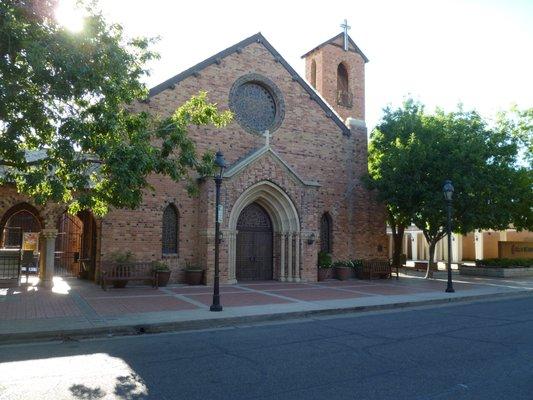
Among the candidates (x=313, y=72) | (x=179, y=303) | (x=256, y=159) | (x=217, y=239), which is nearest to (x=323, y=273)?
(x=256, y=159)

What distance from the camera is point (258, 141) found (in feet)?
66.9

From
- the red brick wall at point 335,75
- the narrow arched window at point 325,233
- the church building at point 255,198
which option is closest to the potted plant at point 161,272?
the church building at point 255,198

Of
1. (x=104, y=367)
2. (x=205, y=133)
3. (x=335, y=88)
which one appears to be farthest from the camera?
(x=335, y=88)

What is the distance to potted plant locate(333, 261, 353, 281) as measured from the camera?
832 inches

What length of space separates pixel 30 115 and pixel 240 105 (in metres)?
11.3

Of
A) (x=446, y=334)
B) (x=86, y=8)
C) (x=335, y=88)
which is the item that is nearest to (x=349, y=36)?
(x=335, y=88)

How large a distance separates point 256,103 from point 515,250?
19.9 meters

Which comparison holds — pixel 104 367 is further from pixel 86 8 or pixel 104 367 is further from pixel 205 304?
pixel 86 8

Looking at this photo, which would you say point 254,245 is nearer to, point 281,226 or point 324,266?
point 281,226

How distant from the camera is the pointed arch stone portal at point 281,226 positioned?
19.5m

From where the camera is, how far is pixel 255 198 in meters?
19.8

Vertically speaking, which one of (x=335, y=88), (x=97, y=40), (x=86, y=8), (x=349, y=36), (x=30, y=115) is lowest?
(x=30, y=115)

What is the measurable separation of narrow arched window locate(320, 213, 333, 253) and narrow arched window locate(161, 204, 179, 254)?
7075 millimetres

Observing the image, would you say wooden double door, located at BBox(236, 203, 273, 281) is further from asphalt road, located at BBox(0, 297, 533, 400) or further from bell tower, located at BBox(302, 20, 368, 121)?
bell tower, located at BBox(302, 20, 368, 121)
